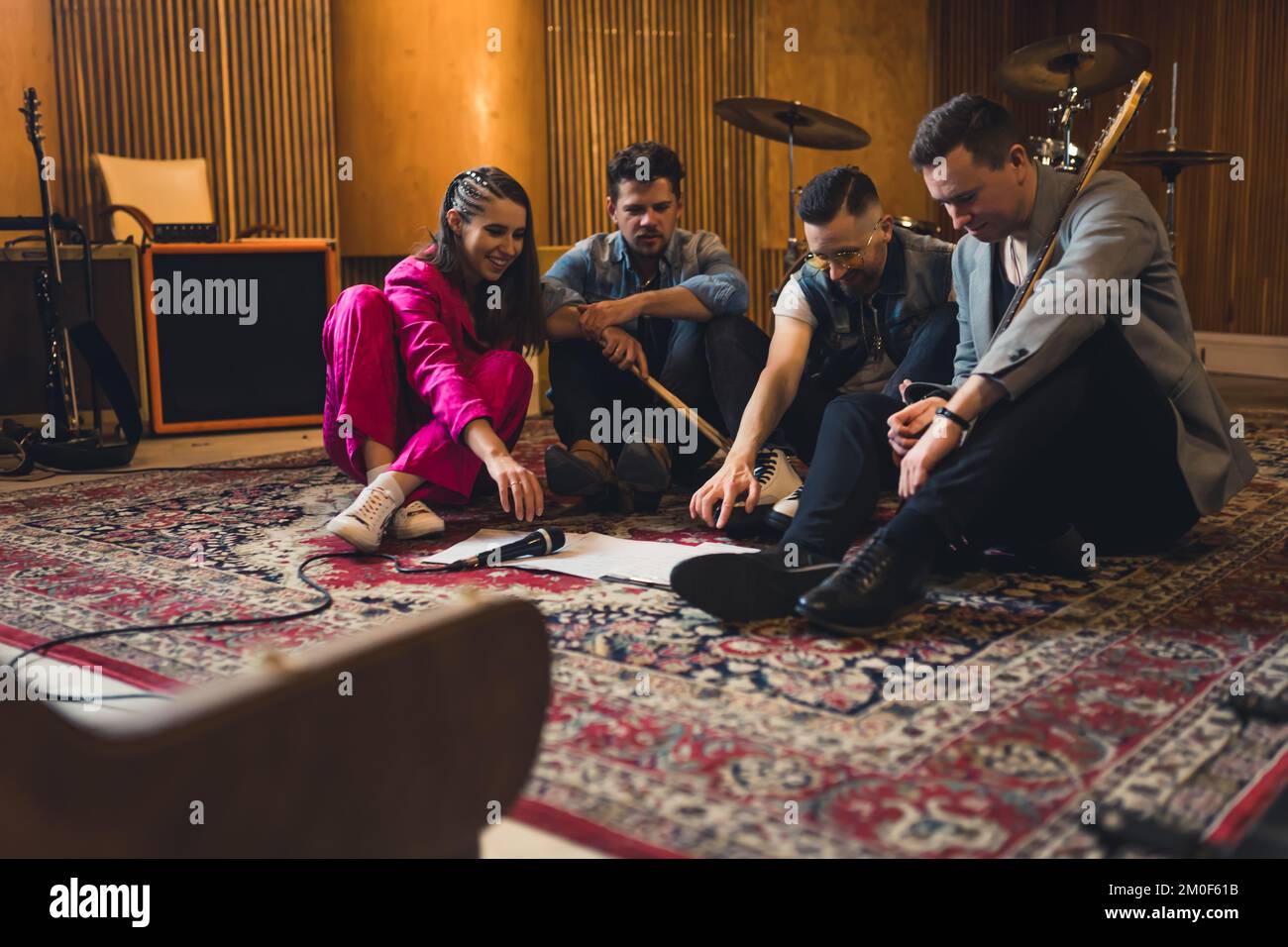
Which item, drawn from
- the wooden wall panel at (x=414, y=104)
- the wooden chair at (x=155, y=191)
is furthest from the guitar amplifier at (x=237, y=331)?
the wooden wall panel at (x=414, y=104)

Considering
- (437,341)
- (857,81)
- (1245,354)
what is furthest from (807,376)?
(1245,354)

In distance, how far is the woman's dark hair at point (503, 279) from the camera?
2713 millimetres

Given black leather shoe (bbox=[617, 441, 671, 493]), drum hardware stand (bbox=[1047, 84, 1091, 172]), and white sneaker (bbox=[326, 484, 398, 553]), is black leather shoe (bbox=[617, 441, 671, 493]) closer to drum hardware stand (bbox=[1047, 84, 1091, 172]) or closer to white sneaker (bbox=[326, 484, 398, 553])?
white sneaker (bbox=[326, 484, 398, 553])

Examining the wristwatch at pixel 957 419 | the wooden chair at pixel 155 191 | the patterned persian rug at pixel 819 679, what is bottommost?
the patterned persian rug at pixel 819 679

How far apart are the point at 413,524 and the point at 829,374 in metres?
0.96

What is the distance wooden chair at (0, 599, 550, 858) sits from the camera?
2.33 ft

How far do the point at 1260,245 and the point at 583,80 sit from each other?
10.9 ft

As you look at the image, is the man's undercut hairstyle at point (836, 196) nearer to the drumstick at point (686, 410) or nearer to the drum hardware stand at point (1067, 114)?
the drumstick at point (686, 410)

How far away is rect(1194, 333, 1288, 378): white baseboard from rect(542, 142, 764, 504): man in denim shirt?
3767 mm

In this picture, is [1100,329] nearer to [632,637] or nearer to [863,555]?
[863,555]

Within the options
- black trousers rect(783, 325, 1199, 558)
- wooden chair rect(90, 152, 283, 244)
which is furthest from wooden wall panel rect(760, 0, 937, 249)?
black trousers rect(783, 325, 1199, 558)

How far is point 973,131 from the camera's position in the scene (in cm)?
205

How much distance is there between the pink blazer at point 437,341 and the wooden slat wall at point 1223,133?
4671 millimetres

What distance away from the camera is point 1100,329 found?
1.92m
